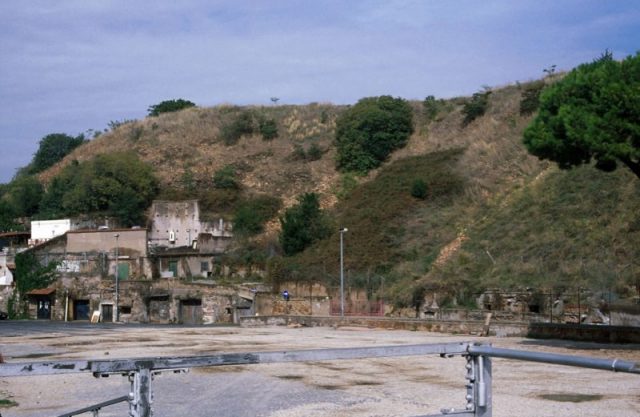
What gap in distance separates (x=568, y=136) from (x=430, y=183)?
41.8m

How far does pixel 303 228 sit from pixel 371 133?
18912mm

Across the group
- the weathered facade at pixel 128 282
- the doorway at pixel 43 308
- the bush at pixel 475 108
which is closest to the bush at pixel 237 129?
the weathered facade at pixel 128 282

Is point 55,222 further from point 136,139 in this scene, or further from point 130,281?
point 136,139

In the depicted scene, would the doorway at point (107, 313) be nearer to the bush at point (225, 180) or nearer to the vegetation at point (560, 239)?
the bush at point (225, 180)

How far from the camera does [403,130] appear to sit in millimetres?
78938

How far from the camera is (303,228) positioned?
6169 centimetres

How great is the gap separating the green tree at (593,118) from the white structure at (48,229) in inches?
2134

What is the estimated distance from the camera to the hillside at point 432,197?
42438 mm

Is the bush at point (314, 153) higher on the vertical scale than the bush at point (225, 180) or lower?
higher

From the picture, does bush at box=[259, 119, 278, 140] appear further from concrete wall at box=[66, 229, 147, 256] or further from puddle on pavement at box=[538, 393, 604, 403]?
puddle on pavement at box=[538, 393, 604, 403]

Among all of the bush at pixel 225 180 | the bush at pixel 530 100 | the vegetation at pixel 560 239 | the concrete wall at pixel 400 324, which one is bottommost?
the concrete wall at pixel 400 324

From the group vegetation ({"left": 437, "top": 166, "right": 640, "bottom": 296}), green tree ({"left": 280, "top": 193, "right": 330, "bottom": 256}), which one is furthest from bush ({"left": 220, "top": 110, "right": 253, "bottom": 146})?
vegetation ({"left": 437, "top": 166, "right": 640, "bottom": 296})

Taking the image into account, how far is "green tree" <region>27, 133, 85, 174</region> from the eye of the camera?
100062 millimetres

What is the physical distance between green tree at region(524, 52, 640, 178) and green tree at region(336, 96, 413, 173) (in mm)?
50363
